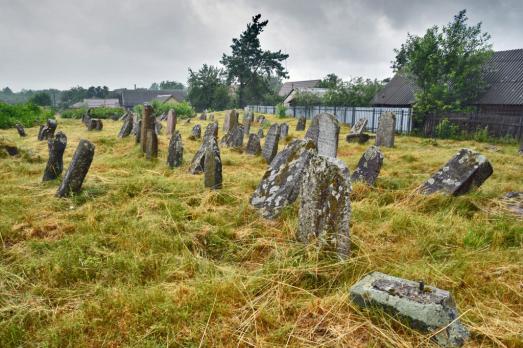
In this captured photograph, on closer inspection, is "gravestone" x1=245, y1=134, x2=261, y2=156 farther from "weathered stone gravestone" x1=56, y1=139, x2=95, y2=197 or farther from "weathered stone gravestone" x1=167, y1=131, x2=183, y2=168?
"weathered stone gravestone" x1=56, y1=139, x2=95, y2=197

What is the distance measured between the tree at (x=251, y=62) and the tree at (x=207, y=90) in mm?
3377

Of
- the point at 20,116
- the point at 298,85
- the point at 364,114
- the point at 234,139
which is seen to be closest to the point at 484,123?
the point at 364,114

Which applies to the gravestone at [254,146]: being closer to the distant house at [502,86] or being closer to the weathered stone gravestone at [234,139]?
the weathered stone gravestone at [234,139]

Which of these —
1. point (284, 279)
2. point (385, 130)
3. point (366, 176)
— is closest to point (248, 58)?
point (385, 130)

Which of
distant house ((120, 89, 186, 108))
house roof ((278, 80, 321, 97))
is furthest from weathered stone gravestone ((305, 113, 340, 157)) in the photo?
distant house ((120, 89, 186, 108))

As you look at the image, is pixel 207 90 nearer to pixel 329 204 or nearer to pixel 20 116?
pixel 20 116

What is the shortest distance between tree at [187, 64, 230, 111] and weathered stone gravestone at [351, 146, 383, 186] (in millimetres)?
50337

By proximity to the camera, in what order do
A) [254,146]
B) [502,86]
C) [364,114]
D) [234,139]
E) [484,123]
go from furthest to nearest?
[364,114], [502,86], [484,123], [234,139], [254,146]

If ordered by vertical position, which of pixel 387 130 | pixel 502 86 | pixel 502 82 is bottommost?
pixel 387 130

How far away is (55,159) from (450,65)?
22.4 m

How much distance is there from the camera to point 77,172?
600cm

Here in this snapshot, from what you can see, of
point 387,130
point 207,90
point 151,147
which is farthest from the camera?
point 207,90

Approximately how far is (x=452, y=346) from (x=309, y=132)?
8.31 meters

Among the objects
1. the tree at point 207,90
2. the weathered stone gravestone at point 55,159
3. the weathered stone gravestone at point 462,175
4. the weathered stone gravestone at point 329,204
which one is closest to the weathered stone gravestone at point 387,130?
the weathered stone gravestone at point 462,175
